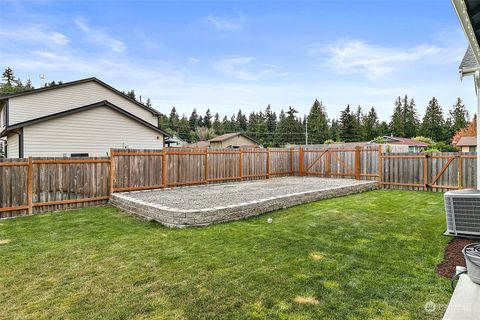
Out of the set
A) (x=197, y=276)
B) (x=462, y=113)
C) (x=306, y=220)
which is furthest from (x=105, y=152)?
(x=462, y=113)

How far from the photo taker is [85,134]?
14625 millimetres

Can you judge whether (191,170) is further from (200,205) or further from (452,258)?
(452,258)

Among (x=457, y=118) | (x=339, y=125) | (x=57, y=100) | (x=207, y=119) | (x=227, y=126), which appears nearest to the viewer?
(x=57, y=100)

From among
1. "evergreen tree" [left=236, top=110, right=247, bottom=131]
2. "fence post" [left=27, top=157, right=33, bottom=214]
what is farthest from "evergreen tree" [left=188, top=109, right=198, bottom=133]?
"fence post" [left=27, top=157, right=33, bottom=214]

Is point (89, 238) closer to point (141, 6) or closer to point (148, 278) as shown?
point (148, 278)

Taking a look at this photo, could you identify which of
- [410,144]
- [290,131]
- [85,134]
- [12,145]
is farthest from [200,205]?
[290,131]

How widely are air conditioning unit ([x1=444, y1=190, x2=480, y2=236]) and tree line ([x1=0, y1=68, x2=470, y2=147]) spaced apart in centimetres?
3880

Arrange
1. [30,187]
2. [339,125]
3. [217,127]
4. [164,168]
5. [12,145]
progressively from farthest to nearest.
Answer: [217,127] → [339,125] → [12,145] → [164,168] → [30,187]

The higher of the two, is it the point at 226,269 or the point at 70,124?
the point at 70,124

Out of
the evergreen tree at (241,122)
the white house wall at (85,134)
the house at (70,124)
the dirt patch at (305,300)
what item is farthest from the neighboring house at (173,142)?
the evergreen tree at (241,122)

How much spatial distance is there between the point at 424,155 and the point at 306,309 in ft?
36.2

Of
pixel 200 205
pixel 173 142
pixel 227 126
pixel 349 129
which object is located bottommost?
pixel 200 205

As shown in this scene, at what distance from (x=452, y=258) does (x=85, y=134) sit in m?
15.2

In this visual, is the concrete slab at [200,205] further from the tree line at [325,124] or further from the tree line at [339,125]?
the tree line at [325,124]
